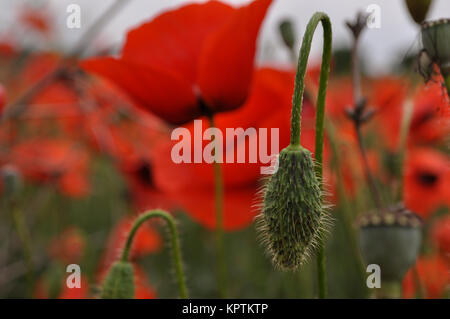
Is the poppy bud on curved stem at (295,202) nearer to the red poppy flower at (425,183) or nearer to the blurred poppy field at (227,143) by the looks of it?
the blurred poppy field at (227,143)

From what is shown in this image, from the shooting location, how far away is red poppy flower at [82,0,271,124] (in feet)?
1.86

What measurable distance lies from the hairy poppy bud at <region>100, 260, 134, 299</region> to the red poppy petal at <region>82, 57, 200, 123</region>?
181 mm

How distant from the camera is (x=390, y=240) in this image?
0.46 metres

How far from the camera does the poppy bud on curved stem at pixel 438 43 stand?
40cm

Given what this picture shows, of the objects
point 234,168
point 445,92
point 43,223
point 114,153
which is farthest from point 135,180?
point 43,223

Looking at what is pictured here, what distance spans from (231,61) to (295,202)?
0.24m

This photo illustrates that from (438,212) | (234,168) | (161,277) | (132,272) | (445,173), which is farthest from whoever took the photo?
(438,212)

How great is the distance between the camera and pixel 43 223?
1895 mm

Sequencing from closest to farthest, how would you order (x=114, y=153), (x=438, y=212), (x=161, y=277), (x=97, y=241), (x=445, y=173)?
(x=445, y=173)
(x=114, y=153)
(x=161, y=277)
(x=97, y=241)
(x=438, y=212)

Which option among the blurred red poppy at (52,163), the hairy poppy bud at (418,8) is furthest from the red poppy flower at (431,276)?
the blurred red poppy at (52,163)

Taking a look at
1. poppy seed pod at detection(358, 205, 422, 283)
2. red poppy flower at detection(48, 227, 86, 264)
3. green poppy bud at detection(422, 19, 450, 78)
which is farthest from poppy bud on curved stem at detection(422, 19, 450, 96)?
red poppy flower at detection(48, 227, 86, 264)

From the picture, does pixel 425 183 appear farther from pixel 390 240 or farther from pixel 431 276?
pixel 390 240

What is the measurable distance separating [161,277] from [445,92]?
114cm
